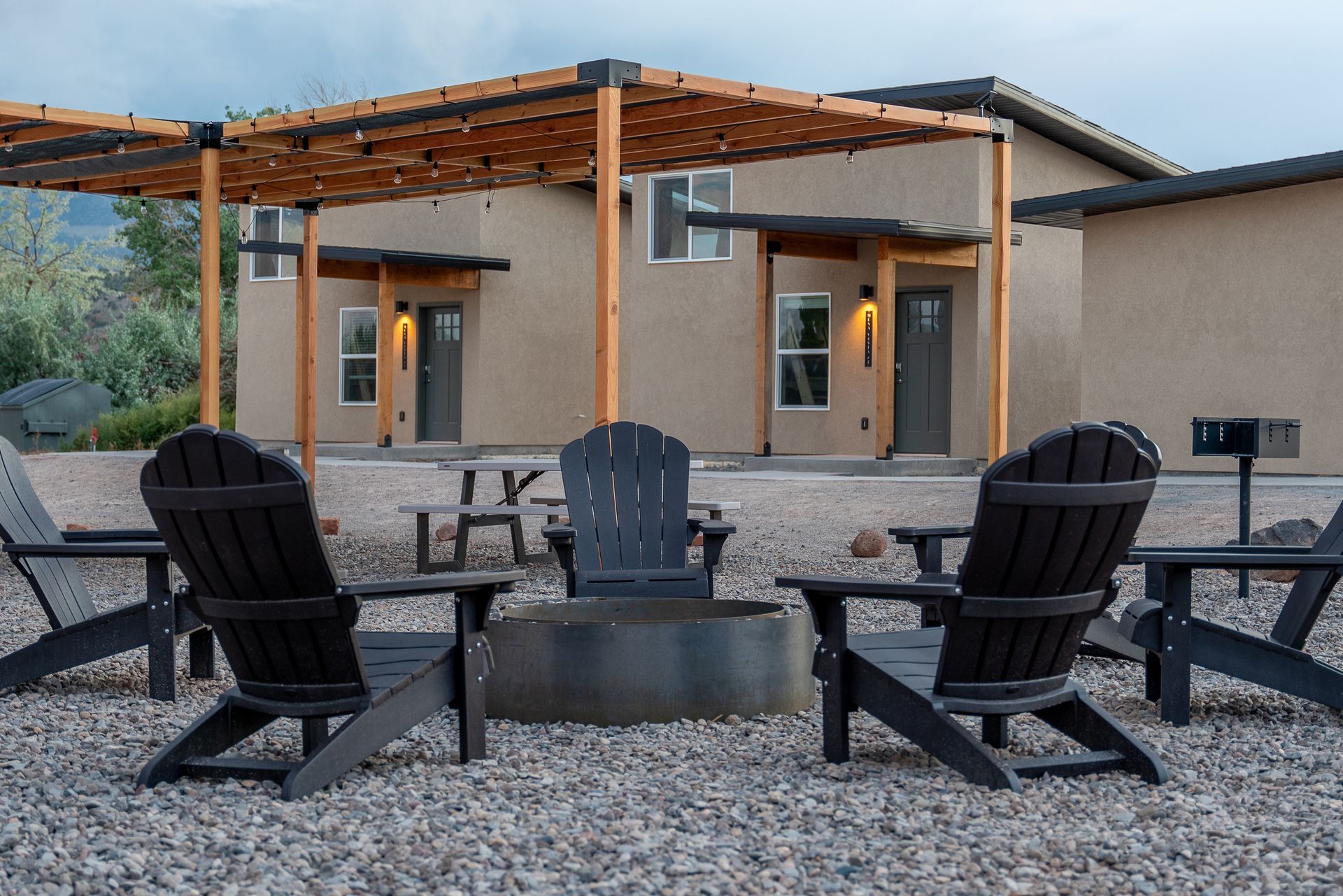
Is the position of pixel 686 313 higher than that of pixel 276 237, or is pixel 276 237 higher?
pixel 276 237

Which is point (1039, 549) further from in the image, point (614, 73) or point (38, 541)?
point (614, 73)

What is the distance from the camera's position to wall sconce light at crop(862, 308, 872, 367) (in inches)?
579

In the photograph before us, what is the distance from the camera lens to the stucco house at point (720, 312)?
574 inches

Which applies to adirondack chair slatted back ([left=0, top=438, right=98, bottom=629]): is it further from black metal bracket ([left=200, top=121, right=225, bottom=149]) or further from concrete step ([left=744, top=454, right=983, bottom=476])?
concrete step ([left=744, top=454, right=983, bottom=476])

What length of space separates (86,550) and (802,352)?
38.4 feet

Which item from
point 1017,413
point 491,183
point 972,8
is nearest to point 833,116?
point 491,183

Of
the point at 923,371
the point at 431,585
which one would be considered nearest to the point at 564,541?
the point at 431,585

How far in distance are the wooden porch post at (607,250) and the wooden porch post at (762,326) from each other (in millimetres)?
6888

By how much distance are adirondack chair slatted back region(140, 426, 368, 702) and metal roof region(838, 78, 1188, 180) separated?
10051mm

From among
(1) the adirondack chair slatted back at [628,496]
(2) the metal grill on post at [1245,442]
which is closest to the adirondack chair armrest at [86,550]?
(1) the adirondack chair slatted back at [628,496]

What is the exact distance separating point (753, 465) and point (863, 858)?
11.7 m

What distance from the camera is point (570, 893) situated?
2545mm

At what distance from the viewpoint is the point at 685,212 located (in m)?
16.4

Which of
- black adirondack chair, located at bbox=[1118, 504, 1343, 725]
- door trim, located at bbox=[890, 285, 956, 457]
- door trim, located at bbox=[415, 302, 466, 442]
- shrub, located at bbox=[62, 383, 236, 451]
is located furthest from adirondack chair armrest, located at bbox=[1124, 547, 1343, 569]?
shrub, located at bbox=[62, 383, 236, 451]
